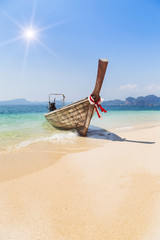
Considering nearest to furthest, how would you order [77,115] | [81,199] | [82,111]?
[81,199], [82,111], [77,115]

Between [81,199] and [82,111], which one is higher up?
[82,111]

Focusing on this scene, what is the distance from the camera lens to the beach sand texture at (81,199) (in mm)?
1774

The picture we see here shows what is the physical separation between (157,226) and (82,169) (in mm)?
2073

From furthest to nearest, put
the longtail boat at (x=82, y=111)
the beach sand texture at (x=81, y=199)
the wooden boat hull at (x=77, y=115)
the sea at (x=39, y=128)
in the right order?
1. the wooden boat hull at (x=77, y=115)
2. the sea at (x=39, y=128)
3. the longtail boat at (x=82, y=111)
4. the beach sand texture at (x=81, y=199)

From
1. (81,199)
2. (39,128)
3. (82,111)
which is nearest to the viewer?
(81,199)

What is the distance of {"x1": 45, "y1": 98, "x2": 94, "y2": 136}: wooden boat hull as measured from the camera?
7.17 metres

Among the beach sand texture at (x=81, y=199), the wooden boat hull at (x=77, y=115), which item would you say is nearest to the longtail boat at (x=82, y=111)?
the wooden boat hull at (x=77, y=115)

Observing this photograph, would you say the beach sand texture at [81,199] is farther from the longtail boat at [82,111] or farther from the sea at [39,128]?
the longtail boat at [82,111]

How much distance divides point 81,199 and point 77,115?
5.65m

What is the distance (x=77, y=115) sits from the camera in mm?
7734

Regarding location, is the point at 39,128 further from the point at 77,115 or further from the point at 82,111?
the point at 82,111

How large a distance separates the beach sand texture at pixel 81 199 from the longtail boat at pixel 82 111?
345 centimetres

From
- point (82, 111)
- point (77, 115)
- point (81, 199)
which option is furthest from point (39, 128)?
point (81, 199)

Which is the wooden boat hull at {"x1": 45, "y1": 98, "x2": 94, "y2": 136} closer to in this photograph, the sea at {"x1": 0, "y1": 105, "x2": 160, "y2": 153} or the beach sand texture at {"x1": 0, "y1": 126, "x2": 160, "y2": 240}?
the sea at {"x1": 0, "y1": 105, "x2": 160, "y2": 153}
